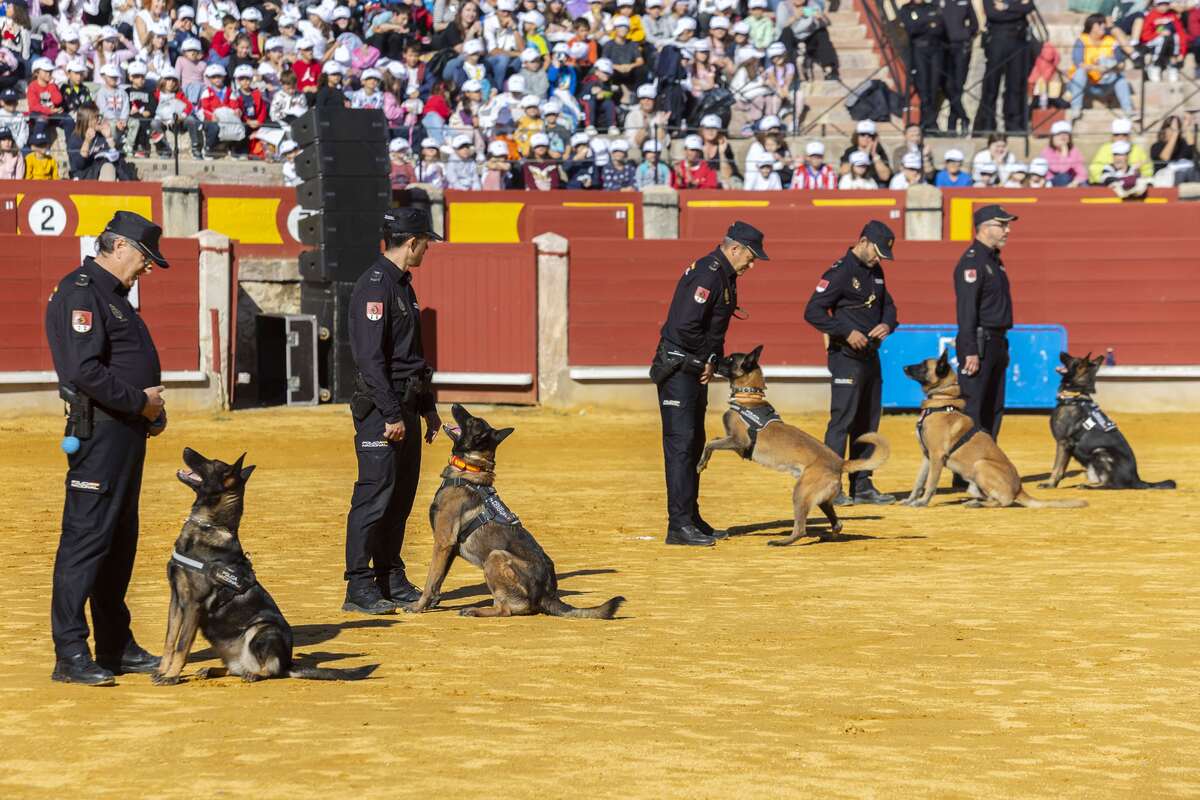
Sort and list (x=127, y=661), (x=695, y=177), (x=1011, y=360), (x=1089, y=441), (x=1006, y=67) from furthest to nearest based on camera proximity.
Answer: (x=1006, y=67) → (x=695, y=177) → (x=1011, y=360) → (x=1089, y=441) → (x=127, y=661)

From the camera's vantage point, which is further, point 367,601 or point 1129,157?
point 1129,157

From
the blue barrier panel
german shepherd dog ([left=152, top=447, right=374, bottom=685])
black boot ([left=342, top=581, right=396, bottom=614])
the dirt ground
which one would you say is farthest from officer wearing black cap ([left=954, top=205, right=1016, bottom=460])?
german shepherd dog ([left=152, top=447, right=374, bottom=685])

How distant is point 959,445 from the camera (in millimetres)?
12578

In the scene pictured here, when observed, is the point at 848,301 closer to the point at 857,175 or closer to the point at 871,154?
the point at 857,175

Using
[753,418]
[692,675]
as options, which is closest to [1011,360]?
[753,418]

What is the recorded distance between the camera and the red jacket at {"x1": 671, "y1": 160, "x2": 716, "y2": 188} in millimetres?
22297

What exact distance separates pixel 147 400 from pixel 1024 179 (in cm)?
1767

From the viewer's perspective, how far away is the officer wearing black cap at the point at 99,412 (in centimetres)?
679

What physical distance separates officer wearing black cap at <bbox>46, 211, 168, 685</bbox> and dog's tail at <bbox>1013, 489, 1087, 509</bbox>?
743 cm

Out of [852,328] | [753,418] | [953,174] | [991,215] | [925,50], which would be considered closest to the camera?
[753,418]

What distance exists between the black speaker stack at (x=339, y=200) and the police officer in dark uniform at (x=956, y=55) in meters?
8.18

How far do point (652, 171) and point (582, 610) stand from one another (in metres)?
14.4

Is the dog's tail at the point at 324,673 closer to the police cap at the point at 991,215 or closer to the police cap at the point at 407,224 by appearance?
the police cap at the point at 407,224

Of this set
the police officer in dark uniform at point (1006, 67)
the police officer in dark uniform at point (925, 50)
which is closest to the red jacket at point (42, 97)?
the police officer in dark uniform at point (925, 50)
